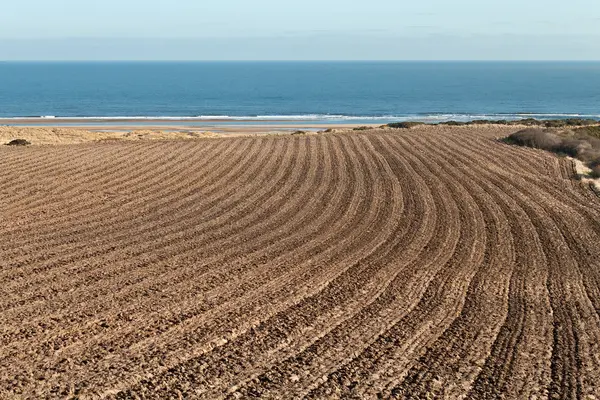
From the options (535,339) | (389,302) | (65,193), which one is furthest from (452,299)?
(65,193)

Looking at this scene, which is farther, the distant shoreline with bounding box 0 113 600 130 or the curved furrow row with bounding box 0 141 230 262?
the distant shoreline with bounding box 0 113 600 130

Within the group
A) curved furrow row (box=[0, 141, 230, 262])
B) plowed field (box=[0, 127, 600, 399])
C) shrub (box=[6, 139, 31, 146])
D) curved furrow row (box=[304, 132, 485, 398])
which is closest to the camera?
curved furrow row (box=[304, 132, 485, 398])

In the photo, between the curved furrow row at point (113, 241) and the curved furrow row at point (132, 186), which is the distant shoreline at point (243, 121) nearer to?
the curved furrow row at point (132, 186)

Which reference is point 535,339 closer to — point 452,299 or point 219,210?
point 452,299

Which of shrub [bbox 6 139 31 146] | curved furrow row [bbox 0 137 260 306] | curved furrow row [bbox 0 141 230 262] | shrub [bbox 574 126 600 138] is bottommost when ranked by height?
shrub [bbox 6 139 31 146]

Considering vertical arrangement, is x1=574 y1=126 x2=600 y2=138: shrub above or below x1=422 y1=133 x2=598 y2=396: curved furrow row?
above

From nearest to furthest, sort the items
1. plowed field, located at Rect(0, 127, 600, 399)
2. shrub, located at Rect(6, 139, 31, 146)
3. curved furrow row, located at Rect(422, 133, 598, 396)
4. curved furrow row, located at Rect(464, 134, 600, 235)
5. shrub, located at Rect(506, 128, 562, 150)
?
plowed field, located at Rect(0, 127, 600, 399) → curved furrow row, located at Rect(422, 133, 598, 396) → curved furrow row, located at Rect(464, 134, 600, 235) → shrub, located at Rect(506, 128, 562, 150) → shrub, located at Rect(6, 139, 31, 146)

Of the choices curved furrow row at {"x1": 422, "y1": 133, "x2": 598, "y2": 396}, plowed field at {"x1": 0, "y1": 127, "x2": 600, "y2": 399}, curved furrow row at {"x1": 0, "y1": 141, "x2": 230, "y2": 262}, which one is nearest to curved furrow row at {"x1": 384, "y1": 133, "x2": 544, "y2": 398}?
plowed field at {"x1": 0, "y1": 127, "x2": 600, "y2": 399}

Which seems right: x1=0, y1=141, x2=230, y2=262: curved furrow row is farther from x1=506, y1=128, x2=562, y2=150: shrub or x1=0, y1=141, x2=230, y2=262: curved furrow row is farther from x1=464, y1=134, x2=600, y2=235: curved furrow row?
x1=506, y1=128, x2=562, y2=150: shrub
